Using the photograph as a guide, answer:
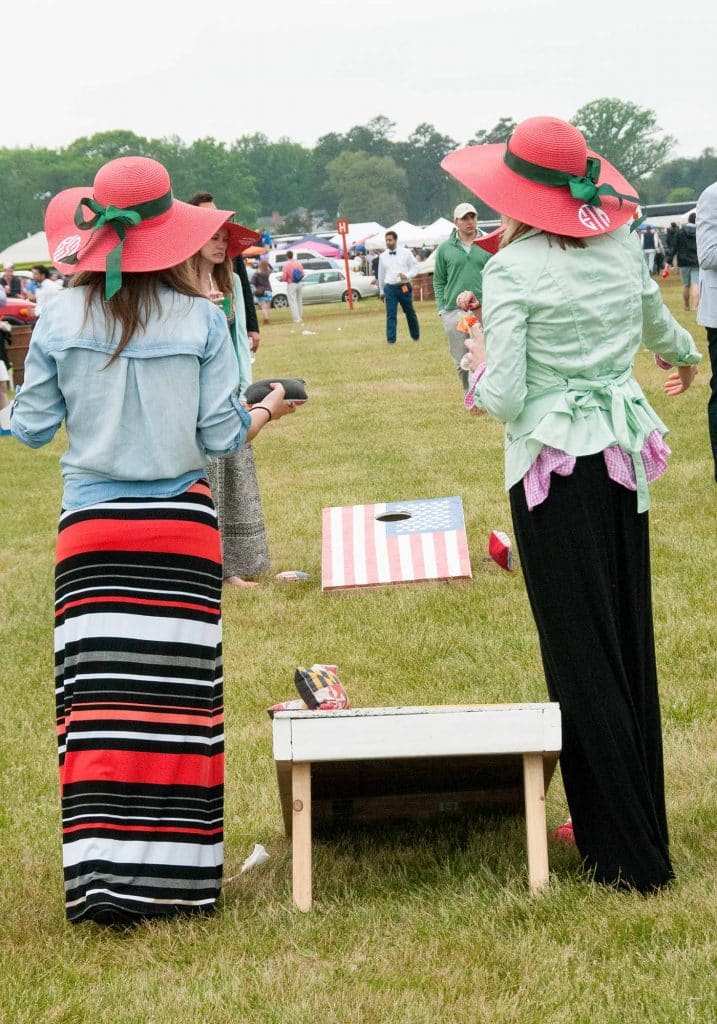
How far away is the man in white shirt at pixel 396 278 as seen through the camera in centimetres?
2248

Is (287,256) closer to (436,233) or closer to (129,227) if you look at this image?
(436,233)

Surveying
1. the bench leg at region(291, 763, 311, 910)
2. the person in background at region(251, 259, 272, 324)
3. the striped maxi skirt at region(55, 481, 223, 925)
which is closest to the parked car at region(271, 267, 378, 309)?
the person in background at region(251, 259, 272, 324)

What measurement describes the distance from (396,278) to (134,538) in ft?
64.1

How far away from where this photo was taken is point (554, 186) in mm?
3516

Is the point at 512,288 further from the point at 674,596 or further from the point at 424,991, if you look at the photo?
the point at 674,596

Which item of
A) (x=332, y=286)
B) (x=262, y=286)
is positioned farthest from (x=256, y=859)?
(x=332, y=286)

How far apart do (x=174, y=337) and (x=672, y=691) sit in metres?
2.78

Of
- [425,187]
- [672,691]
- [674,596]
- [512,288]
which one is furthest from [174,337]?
[425,187]

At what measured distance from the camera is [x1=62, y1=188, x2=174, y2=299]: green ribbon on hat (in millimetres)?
3494

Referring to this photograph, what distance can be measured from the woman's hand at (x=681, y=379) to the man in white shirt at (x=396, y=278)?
1811 cm

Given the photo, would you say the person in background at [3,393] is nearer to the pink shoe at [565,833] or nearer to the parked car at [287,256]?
the pink shoe at [565,833]

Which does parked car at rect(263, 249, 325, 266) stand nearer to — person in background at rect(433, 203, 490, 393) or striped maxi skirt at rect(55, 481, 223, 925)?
person in background at rect(433, 203, 490, 393)

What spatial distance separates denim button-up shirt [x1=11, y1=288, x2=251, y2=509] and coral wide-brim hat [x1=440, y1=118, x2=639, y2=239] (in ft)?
2.84

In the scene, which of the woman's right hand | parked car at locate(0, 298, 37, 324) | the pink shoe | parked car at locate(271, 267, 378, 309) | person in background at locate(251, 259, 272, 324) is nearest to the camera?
the pink shoe
